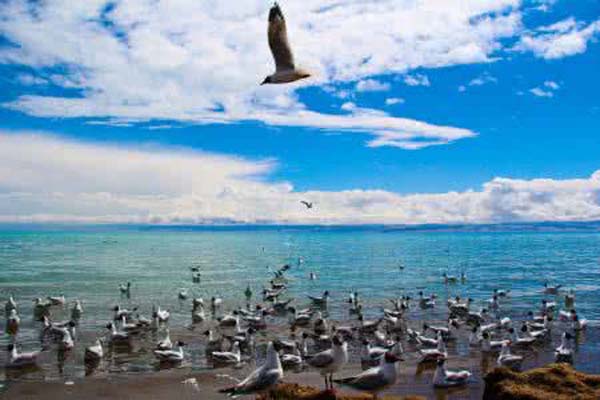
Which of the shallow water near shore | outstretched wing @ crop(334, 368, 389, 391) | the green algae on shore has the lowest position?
the shallow water near shore

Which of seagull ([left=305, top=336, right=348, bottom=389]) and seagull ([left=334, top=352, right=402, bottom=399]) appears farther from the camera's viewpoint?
seagull ([left=305, top=336, right=348, bottom=389])

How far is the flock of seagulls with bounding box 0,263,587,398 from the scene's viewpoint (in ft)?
48.5

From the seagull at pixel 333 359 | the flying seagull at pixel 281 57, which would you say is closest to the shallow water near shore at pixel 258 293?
the seagull at pixel 333 359

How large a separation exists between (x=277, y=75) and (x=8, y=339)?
2198 centimetres

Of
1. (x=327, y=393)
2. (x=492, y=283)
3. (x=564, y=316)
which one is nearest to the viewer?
(x=327, y=393)

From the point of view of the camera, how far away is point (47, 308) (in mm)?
32594

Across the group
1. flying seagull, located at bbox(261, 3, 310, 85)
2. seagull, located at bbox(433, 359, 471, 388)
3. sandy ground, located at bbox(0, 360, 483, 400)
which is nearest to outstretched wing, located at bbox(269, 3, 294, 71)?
flying seagull, located at bbox(261, 3, 310, 85)

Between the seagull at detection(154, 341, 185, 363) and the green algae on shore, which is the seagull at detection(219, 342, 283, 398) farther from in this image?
the seagull at detection(154, 341, 185, 363)

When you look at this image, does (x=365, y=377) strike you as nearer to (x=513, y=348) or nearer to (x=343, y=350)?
(x=343, y=350)

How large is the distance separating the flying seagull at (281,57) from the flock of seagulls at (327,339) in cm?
708

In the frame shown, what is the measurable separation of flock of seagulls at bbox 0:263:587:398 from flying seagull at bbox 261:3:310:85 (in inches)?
279

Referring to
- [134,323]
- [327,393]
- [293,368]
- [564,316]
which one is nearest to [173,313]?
[134,323]

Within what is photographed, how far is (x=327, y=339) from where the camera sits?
2380 cm

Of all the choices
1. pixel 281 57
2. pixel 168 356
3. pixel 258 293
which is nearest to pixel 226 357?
pixel 168 356
